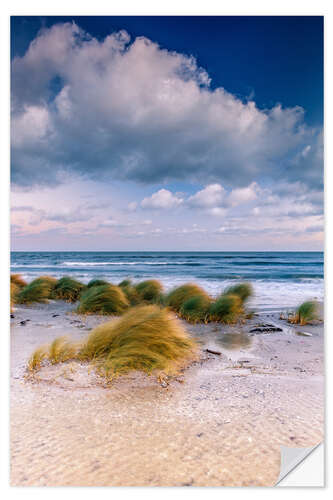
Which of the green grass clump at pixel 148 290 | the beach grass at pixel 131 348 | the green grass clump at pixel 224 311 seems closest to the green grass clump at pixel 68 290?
the green grass clump at pixel 148 290

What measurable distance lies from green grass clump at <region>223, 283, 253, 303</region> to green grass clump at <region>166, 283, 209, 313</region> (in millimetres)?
535

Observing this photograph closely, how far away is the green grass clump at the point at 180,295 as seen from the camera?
4.54 metres

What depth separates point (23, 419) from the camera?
169 centimetres

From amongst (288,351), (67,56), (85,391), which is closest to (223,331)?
(288,351)

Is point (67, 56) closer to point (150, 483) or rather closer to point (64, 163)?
point (64, 163)

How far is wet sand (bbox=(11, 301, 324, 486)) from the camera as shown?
1.36 m

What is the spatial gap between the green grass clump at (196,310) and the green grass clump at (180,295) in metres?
0.24

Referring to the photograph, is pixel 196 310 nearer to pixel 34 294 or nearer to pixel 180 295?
pixel 180 295

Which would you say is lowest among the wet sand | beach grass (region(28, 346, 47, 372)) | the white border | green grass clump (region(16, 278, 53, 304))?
the wet sand

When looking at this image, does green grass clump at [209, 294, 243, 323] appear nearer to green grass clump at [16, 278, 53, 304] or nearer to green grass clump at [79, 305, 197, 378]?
green grass clump at [79, 305, 197, 378]

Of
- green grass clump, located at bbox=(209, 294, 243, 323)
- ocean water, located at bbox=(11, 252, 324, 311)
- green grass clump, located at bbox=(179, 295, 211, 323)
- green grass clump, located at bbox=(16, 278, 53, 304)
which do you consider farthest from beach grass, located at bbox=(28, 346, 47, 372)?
ocean water, located at bbox=(11, 252, 324, 311)

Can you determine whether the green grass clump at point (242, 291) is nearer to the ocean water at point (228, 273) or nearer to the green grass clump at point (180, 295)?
the ocean water at point (228, 273)

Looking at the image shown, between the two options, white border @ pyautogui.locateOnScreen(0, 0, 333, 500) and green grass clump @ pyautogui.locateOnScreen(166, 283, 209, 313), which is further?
green grass clump @ pyautogui.locateOnScreen(166, 283, 209, 313)
